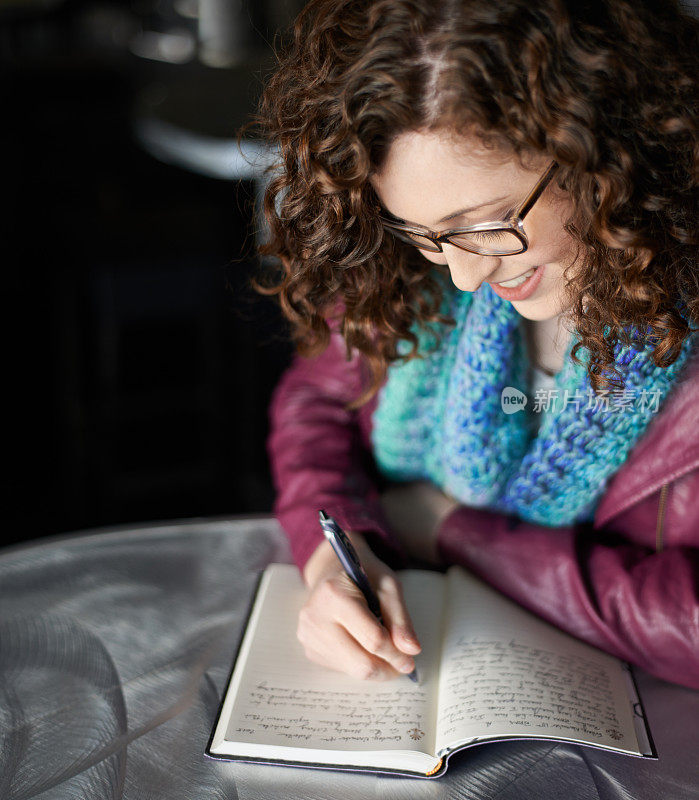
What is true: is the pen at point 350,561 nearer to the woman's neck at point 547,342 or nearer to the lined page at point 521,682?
the lined page at point 521,682

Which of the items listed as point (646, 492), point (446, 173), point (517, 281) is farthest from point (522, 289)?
point (646, 492)

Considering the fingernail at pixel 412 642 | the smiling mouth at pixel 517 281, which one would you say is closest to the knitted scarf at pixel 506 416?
the smiling mouth at pixel 517 281

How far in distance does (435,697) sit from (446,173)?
0.58 m

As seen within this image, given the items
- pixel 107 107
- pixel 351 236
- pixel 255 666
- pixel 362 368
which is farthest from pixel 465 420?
pixel 107 107

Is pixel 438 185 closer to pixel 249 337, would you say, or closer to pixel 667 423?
pixel 667 423

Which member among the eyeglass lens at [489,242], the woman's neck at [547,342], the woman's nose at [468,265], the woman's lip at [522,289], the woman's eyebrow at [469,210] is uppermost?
the woman's eyebrow at [469,210]

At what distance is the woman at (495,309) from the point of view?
0.82 meters

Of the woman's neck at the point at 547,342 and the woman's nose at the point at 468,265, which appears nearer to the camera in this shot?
the woman's nose at the point at 468,265

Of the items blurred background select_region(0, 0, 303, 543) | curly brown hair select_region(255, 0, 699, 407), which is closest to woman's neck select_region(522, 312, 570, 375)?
curly brown hair select_region(255, 0, 699, 407)

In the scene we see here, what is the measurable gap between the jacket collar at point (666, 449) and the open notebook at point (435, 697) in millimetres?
215

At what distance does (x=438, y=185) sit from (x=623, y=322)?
27 cm

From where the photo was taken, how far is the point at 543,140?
2.70 feet

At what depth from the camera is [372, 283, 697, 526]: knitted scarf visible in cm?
109

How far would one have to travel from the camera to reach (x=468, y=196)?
0.87m
